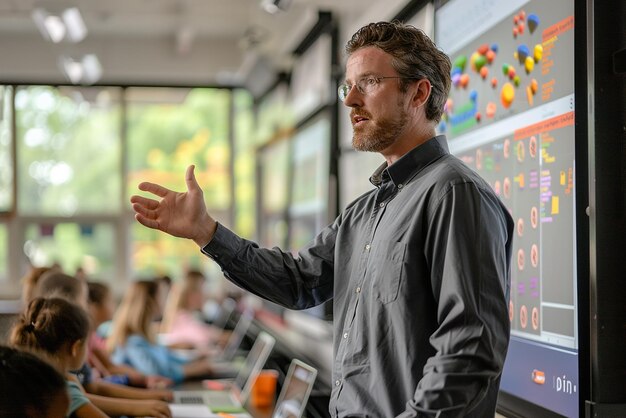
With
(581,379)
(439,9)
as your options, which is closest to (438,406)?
(581,379)

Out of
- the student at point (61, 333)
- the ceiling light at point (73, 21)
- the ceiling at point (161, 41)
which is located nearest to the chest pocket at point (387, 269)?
the student at point (61, 333)

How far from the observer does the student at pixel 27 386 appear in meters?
1.63

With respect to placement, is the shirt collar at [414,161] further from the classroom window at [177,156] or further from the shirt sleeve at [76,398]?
the classroom window at [177,156]

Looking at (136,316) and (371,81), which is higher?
(371,81)

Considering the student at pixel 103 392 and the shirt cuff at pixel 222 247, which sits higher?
the shirt cuff at pixel 222 247

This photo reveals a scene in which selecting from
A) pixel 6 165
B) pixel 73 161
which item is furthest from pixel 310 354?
pixel 73 161

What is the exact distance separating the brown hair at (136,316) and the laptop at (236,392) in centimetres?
56

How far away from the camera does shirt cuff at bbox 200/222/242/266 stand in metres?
1.75

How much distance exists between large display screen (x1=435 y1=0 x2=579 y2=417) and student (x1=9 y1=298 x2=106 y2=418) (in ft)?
3.73

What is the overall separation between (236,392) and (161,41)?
172 inches

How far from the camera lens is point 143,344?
4547 mm

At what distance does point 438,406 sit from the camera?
1.34 m

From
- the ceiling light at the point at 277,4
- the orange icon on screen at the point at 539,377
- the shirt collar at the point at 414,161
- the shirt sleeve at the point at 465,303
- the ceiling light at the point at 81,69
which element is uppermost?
the ceiling light at the point at 81,69

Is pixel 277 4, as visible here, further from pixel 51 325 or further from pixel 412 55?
pixel 412 55
